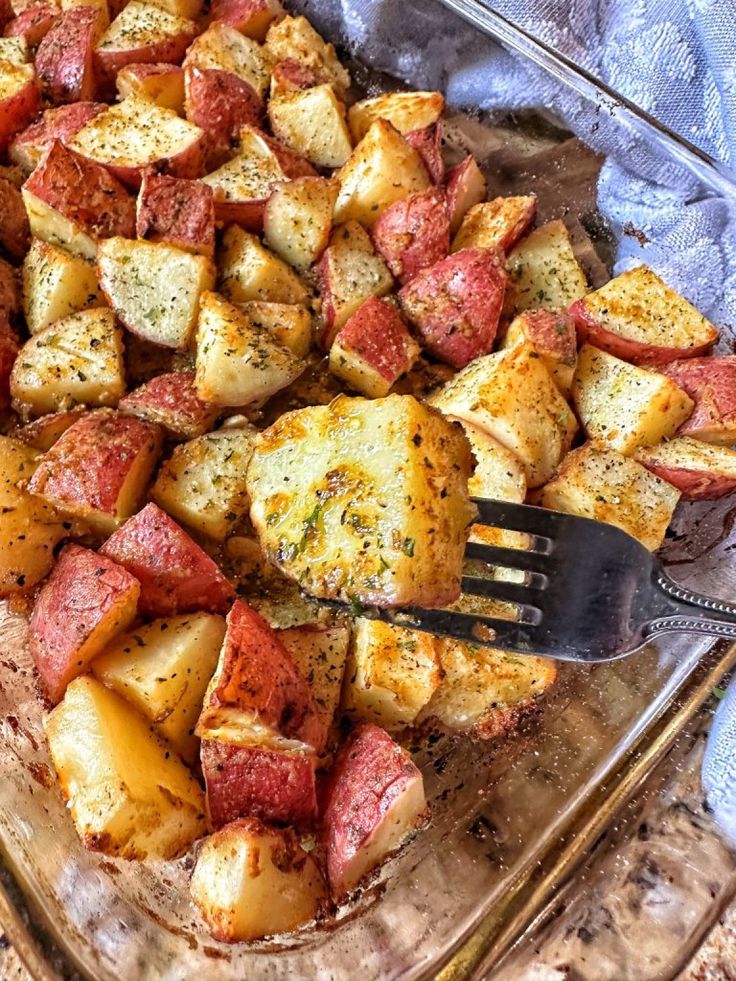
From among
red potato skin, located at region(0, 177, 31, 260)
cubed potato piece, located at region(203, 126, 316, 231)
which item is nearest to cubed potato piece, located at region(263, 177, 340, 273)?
cubed potato piece, located at region(203, 126, 316, 231)

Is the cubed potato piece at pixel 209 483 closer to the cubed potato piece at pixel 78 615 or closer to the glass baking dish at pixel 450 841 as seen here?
the cubed potato piece at pixel 78 615

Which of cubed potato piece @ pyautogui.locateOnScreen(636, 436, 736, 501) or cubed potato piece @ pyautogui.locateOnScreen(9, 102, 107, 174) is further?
cubed potato piece @ pyautogui.locateOnScreen(9, 102, 107, 174)

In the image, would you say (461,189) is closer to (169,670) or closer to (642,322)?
(642,322)

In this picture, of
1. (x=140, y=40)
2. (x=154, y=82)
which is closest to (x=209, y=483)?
(x=154, y=82)

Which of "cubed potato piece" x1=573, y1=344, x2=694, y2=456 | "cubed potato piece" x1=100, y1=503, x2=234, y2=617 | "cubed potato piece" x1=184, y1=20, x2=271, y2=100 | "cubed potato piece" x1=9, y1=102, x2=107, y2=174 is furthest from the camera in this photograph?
"cubed potato piece" x1=184, y1=20, x2=271, y2=100

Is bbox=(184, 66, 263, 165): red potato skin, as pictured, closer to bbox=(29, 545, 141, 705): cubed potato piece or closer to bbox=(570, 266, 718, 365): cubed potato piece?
bbox=(570, 266, 718, 365): cubed potato piece

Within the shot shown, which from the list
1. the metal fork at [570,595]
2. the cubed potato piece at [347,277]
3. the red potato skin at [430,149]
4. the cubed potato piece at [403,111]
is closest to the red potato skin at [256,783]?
the metal fork at [570,595]

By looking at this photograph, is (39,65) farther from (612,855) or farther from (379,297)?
(612,855)
